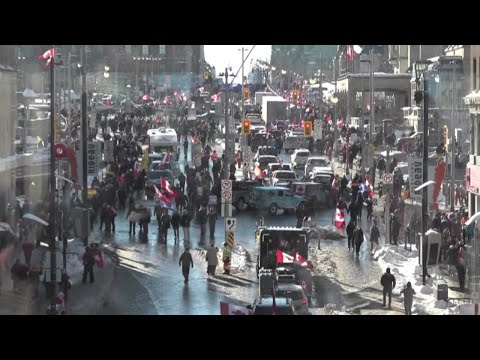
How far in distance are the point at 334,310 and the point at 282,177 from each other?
21819 mm

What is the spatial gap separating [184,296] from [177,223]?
8383mm

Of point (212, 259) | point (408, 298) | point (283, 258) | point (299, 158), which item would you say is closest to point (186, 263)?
point (212, 259)

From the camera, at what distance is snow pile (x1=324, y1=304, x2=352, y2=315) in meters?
23.8

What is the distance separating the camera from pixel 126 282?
92.4 ft

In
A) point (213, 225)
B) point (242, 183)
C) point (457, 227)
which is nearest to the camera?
point (457, 227)

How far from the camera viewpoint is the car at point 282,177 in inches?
1783

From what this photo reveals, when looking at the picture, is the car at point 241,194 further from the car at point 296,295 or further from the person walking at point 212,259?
the car at point 296,295

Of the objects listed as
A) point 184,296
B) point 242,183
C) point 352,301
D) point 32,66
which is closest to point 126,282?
point 184,296

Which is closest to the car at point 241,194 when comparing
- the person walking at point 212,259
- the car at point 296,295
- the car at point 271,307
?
the person walking at point 212,259

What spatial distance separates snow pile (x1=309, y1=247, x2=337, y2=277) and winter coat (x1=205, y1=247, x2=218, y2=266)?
232 centimetres

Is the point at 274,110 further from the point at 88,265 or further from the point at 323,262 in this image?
the point at 88,265

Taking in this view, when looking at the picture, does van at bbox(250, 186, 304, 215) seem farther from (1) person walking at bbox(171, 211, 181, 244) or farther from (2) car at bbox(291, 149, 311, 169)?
(2) car at bbox(291, 149, 311, 169)

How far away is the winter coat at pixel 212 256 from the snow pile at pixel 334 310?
426 centimetres
